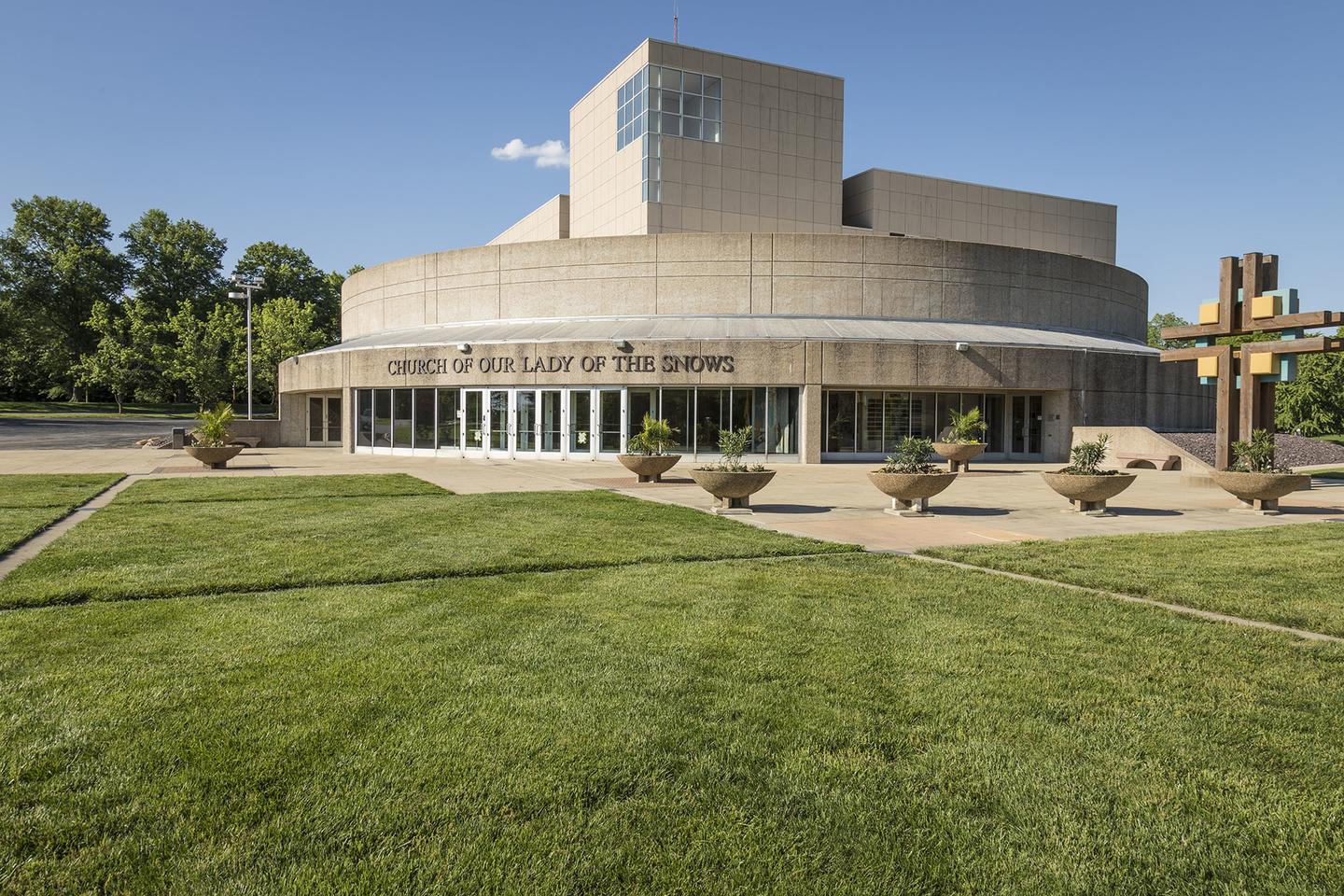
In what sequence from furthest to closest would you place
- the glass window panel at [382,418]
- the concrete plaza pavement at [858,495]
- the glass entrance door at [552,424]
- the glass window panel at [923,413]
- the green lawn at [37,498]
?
1. the glass window panel at [382,418]
2. the glass window panel at [923,413]
3. the glass entrance door at [552,424]
4. the concrete plaza pavement at [858,495]
5. the green lawn at [37,498]

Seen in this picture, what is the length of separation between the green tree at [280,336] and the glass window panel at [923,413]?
5532cm

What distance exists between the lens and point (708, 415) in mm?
30766

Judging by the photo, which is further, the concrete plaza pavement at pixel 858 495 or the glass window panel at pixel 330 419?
the glass window panel at pixel 330 419

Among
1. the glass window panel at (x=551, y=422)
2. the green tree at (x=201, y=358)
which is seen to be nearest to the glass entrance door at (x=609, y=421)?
the glass window panel at (x=551, y=422)

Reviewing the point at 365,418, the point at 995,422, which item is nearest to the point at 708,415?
the point at 995,422

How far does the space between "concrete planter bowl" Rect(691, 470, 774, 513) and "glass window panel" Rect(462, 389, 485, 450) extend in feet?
66.7

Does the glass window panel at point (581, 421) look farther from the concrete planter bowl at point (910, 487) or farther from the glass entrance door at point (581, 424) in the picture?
the concrete planter bowl at point (910, 487)

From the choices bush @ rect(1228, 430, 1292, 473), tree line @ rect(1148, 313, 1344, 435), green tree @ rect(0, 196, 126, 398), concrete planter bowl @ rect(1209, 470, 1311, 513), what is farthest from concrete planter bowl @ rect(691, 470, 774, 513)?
green tree @ rect(0, 196, 126, 398)

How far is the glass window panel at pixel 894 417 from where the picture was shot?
106 feet

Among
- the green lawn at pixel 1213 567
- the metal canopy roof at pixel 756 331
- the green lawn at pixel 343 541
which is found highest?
the metal canopy roof at pixel 756 331

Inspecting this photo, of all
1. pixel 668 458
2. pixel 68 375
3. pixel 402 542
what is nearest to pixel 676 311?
pixel 668 458

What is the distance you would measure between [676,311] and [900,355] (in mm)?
9272

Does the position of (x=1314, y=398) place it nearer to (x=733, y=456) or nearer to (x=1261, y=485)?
(x=1261, y=485)

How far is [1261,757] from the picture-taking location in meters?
4.06
